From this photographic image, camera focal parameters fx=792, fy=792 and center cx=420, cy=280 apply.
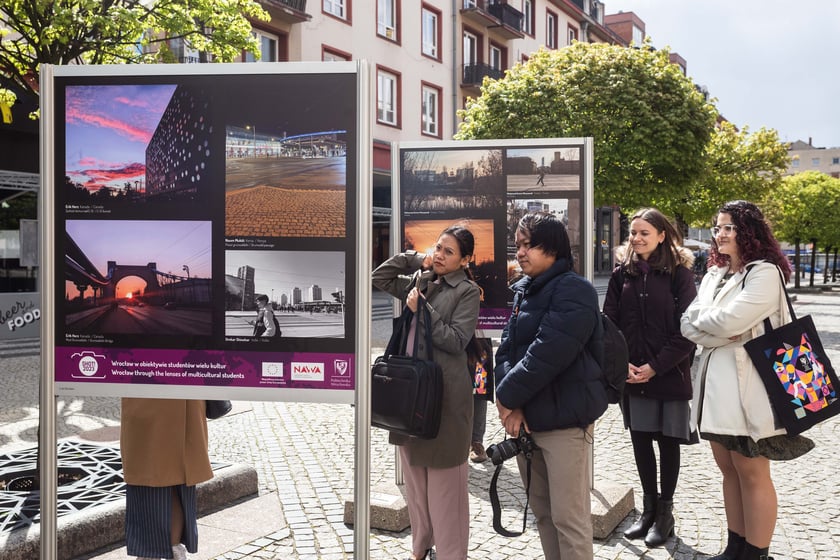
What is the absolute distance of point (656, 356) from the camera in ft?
15.2

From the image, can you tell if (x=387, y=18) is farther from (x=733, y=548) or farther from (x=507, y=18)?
(x=733, y=548)

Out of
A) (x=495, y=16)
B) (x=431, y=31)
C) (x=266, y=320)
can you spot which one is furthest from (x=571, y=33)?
(x=266, y=320)

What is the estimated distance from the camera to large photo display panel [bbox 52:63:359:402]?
308 centimetres

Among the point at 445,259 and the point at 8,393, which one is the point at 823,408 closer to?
the point at 445,259

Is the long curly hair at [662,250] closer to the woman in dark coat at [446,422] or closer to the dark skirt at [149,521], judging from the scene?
the woman in dark coat at [446,422]

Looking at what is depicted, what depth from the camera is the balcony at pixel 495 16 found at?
30.2m

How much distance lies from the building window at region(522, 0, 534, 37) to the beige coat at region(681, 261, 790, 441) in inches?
1317

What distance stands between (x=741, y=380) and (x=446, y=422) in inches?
57.9

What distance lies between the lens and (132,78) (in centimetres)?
319

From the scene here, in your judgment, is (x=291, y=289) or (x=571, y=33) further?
(x=571, y=33)

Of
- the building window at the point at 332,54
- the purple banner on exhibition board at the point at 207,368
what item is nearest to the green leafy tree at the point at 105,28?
the purple banner on exhibition board at the point at 207,368

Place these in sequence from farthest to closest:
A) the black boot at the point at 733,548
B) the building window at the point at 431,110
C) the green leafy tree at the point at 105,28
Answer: the building window at the point at 431,110
the green leafy tree at the point at 105,28
the black boot at the point at 733,548

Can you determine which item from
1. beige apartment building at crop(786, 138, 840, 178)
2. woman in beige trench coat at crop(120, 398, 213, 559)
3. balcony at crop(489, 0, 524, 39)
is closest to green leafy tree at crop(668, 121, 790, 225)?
balcony at crop(489, 0, 524, 39)

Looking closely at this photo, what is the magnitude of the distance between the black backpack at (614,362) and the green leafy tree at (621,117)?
14067 millimetres
